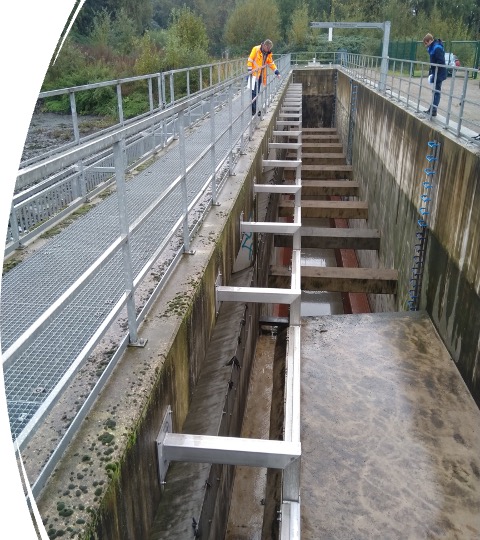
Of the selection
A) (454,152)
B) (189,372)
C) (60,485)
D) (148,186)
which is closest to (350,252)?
(454,152)

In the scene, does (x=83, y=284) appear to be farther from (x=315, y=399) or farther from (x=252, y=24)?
(x=252, y=24)

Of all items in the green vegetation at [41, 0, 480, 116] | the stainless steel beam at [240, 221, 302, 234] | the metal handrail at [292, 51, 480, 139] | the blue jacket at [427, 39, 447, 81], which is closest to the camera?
the stainless steel beam at [240, 221, 302, 234]

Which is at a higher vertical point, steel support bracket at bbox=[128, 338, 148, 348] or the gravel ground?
steel support bracket at bbox=[128, 338, 148, 348]

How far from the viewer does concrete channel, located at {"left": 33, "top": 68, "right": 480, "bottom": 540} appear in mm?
2607

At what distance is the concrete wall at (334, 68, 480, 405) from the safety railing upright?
2737mm

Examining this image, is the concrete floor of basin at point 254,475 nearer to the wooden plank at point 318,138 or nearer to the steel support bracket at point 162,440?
the steel support bracket at point 162,440

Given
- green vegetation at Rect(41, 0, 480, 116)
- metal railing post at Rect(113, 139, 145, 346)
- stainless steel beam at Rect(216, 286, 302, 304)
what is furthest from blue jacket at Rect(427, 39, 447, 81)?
green vegetation at Rect(41, 0, 480, 116)

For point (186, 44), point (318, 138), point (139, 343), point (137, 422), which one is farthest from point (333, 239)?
point (186, 44)

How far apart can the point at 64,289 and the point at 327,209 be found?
7840mm

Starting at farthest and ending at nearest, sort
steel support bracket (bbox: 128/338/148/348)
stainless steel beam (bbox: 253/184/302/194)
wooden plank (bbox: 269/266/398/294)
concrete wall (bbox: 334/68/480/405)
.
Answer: wooden plank (bbox: 269/266/398/294) → stainless steel beam (bbox: 253/184/302/194) → concrete wall (bbox: 334/68/480/405) → steel support bracket (bbox: 128/338/148/348)

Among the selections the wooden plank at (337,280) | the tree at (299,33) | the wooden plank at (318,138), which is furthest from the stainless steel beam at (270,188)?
the tree at (299,33)

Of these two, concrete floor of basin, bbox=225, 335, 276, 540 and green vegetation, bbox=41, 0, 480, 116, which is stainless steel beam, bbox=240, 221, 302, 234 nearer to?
concrete floor of basin, bbox=225, 335, 276, 540

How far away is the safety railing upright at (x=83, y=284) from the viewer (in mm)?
2191

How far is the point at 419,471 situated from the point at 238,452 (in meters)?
2.12
